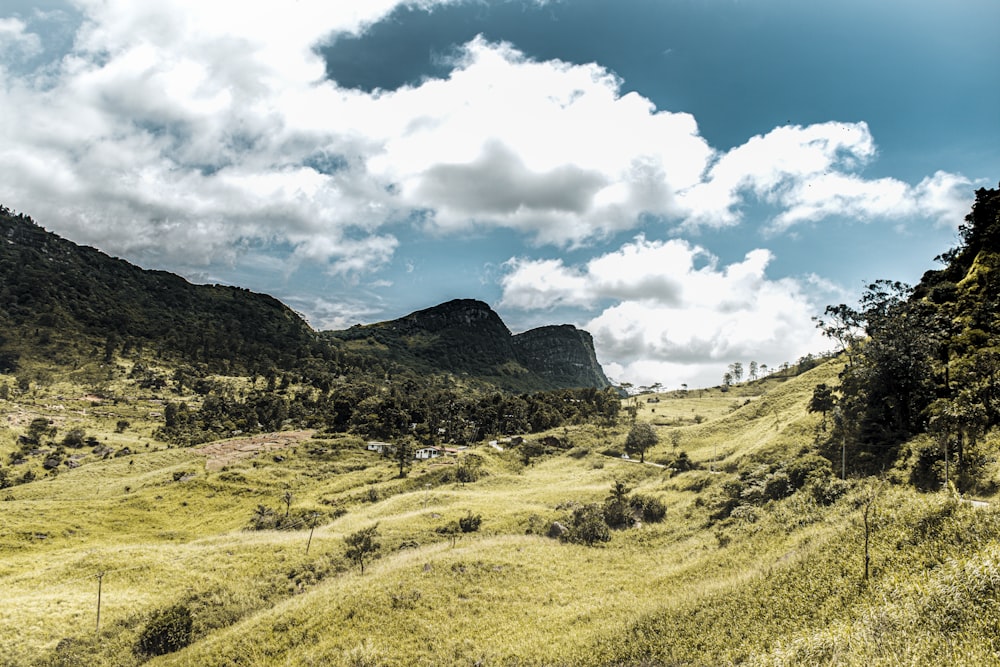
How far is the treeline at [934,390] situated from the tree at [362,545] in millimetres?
49914

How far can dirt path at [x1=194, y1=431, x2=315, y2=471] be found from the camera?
4483 inches

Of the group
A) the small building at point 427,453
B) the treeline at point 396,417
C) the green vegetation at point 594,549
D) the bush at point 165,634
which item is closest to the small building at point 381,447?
the small building at point 427,453

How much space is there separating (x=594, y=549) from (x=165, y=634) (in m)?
38.5

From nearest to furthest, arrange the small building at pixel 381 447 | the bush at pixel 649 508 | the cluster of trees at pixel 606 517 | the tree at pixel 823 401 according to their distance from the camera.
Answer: the cluster of trees at pixel 606 517
the bush at pixel 649 508
the tree at pixel 823 401
the small building at pixel 381 447

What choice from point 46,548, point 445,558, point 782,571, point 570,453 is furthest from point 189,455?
point 782,571

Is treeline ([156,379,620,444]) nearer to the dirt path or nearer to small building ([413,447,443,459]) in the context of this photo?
small building ([413,447,443,459])

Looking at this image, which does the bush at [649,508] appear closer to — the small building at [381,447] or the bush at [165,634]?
the bush at [165,634]

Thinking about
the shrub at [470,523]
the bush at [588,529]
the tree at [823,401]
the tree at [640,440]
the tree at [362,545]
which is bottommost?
the tree at [362,545]

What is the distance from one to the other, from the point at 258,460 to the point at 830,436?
373 feet

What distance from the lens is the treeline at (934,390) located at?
37.3 metres

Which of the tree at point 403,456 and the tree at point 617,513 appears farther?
the tree at point 403,456

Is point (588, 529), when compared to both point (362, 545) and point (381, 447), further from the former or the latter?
point (381, 447)

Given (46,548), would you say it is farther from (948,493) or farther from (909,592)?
(948,493)

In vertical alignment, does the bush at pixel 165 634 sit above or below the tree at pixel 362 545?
below
